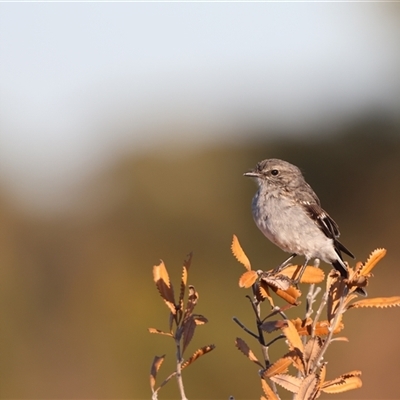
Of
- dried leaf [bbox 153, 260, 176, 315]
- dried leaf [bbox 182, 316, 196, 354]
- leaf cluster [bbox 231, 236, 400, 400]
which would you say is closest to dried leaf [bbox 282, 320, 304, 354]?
leaf cluster [bbox 231, 236, 400, 400]

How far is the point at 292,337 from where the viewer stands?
3.65 metres

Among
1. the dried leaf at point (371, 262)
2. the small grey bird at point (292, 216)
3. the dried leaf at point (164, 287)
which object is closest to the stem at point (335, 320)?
the dried leaf at point (371, 262)

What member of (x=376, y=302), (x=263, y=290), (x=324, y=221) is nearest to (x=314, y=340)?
(x=376, y=302)

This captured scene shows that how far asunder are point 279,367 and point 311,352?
14 centimetres

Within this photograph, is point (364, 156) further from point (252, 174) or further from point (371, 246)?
point (252, 174)

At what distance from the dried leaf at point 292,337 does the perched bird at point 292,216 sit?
279 cm

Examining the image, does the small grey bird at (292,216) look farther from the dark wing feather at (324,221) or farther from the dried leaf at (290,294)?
the dried leaf at (290,294)

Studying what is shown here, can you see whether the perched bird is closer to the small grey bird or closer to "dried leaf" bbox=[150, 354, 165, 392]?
the small grey bird

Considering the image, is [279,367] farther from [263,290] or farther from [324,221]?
[324,221]

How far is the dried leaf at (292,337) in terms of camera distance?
3629 millimetres

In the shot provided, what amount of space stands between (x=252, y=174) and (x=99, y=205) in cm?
1807

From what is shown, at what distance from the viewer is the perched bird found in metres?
6.69

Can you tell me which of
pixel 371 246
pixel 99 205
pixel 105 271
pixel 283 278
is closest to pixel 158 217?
pixel 99 205

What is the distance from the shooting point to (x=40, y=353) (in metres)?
16.0
